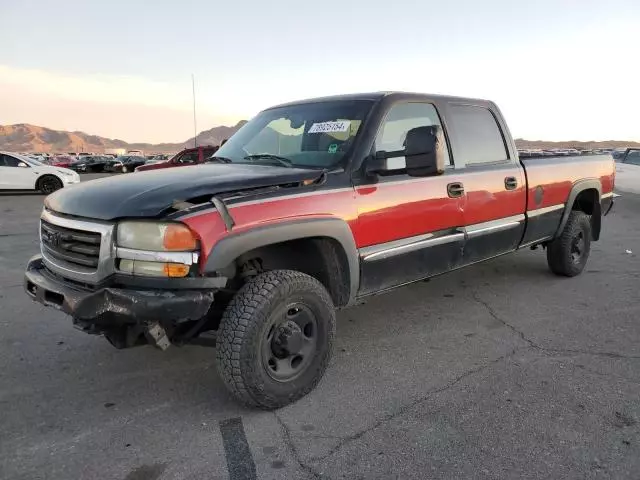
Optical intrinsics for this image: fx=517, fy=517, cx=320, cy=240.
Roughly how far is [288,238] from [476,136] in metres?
2.37

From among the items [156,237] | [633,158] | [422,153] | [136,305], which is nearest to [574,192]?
[422,153]

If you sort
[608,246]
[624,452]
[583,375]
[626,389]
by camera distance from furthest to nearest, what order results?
[608,246] → [583,375] → [626,389] → [624,452]

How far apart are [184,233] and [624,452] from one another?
7.80 feet

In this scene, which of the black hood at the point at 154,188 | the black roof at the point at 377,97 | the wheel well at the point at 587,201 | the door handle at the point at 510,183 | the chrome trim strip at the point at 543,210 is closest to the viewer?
the black hood at the point at 154,188

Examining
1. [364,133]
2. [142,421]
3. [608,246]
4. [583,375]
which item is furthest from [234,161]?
[608,246]

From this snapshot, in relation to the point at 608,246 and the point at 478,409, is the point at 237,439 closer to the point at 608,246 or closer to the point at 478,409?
the point at 478,409

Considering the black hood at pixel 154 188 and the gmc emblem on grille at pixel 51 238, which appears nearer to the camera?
the black hood at pixel 154 188

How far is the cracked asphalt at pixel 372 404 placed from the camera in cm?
243

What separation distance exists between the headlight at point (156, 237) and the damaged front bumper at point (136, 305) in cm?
17

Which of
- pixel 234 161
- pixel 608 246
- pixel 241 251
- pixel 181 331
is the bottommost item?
pixel 608 246

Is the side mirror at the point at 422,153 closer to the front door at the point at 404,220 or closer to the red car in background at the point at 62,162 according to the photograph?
the front door at the point at 404,220

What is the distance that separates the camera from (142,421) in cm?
284

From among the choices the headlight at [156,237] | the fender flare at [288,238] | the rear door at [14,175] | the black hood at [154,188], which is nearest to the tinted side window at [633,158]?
the fender flare at [288,238]

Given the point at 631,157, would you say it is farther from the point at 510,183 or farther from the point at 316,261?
the point at 316,261
